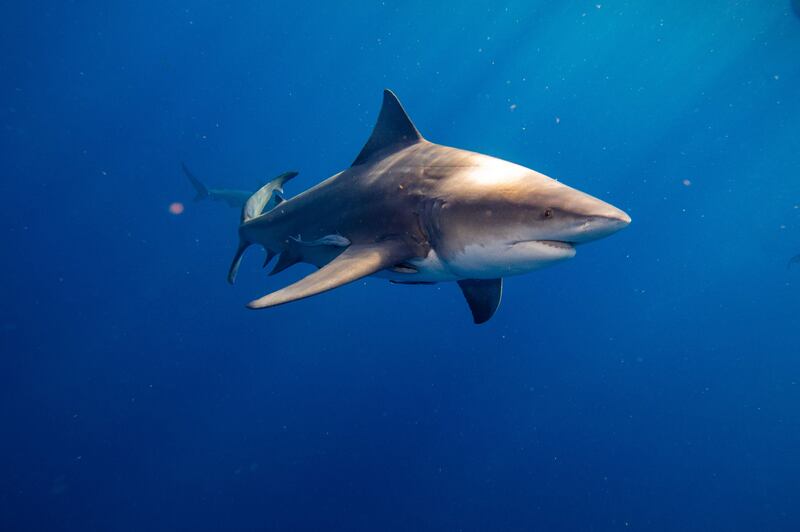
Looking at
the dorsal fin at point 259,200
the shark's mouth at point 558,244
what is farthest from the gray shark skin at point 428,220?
the dorsal fin at point 259,200

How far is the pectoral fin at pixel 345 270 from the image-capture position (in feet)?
9.39

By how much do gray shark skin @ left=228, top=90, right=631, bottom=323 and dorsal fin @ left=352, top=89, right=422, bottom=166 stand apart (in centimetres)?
1

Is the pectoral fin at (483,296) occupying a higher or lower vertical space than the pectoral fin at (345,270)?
lower

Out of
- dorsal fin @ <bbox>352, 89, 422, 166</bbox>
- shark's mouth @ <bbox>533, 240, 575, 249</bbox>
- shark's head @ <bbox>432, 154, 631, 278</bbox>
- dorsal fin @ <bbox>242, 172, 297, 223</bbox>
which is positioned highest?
dorsal fin @ <bbox>242, 172, 297, 223</bbox>

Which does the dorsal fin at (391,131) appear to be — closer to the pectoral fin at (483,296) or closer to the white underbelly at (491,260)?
the white underbelly at (491,260)

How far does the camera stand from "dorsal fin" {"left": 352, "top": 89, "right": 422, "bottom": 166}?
4.86m

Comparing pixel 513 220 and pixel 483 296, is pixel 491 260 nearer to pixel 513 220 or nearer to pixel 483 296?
pixel 513 220

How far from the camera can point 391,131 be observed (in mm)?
4969

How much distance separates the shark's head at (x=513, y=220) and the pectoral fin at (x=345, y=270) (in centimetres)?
48

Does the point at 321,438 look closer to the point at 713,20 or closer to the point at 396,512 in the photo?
the point at 396,512

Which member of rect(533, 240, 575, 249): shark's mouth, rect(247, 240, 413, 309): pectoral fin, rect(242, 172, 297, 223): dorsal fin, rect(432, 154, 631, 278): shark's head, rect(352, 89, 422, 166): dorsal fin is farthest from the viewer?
rect(242, 172, 297, 223): dorsal fin

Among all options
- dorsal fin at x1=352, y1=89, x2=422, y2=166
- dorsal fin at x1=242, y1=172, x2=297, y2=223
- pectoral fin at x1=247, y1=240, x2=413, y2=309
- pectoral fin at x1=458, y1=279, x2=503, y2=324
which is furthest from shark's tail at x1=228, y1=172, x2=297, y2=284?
pectoral fin at x1=458, y1=279, x2=503, y2=324

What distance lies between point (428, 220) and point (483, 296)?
5.26 feet

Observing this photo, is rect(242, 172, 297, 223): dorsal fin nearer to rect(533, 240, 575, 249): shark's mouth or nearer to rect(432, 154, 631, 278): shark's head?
rect(432, 154, 631, 278): shark's head
